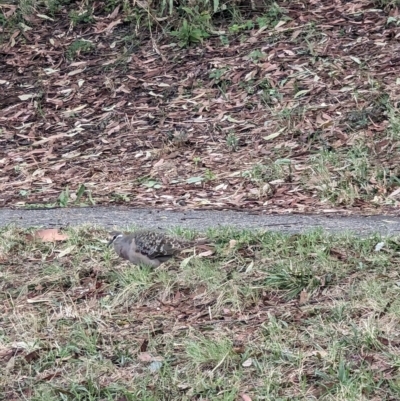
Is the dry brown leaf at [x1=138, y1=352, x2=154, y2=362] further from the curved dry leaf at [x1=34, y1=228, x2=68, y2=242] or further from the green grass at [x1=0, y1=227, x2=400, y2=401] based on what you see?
the curved dry leaf at [x1=34, y1=228, x2=68, y2=242]

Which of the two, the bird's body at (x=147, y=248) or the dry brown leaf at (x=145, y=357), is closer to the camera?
the dry brown leaf at (x=145, y=357)

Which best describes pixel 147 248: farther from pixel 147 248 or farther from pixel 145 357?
pixel 145 357

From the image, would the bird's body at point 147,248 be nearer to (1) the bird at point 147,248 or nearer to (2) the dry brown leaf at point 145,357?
(1) the bird at point 147,248

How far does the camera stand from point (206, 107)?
9.71 metres

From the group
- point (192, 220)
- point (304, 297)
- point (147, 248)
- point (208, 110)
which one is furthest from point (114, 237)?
point (208, 110)

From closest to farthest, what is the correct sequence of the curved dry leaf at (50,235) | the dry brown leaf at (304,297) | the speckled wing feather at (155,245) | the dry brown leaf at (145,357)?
the dry brown leaf at (145,357), the dry brown leaf at (304,297), the speckled wing feather at (155,245), the curved dry leaf at (50,235)

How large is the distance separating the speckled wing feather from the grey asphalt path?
81 cm

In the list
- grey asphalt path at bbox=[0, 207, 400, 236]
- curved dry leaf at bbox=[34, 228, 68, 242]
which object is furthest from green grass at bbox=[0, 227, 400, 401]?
grey asphalt path at bbox=[0, 207, 400, 236]

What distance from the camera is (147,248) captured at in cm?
557

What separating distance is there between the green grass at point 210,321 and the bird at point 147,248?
0.28ft

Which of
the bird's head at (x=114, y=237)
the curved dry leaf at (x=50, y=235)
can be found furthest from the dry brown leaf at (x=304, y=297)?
the curved dry leaf at (x=50, y=235)

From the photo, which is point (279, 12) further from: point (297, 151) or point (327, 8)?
point (297, 151)

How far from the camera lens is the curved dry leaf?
638cm

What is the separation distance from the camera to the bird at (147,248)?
5586mm
